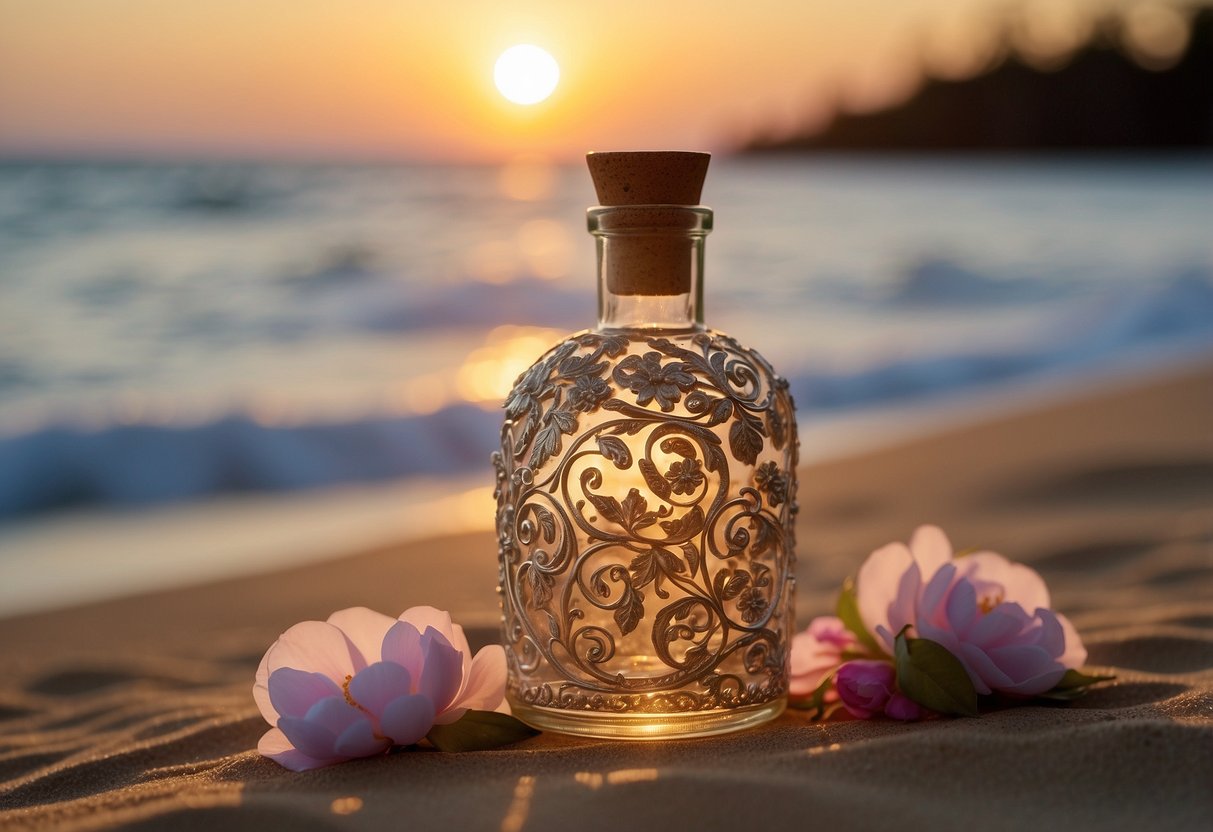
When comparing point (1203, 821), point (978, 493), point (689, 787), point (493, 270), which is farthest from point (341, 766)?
point (493, 270)

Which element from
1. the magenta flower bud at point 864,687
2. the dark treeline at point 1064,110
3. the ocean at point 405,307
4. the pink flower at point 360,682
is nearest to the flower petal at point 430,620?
the pink flower at point 360,682

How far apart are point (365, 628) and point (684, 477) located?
0.48m

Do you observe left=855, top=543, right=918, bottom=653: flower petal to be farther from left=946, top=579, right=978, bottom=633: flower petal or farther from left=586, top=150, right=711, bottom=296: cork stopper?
left=586, top=150, right=711, bottom=296: cork stopper

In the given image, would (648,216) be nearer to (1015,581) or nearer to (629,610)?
(629,610)

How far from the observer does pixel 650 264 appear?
182 centimetres

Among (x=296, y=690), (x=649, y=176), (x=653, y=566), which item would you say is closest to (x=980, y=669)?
(x=653, y=566)

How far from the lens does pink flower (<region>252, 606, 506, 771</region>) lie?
1607 millimetres

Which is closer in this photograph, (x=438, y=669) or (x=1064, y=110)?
(x=438, y=669)

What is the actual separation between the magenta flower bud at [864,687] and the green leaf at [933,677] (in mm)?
35

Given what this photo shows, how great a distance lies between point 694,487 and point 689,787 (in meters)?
0.42

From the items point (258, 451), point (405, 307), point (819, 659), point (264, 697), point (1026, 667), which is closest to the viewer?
point (264, 697)

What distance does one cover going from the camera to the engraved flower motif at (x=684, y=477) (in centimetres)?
172

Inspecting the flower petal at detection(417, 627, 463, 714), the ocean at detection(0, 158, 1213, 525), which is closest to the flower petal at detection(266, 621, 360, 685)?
the flower petal at detection(417, 627, 463, 714)

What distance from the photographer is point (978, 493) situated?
468 cm
